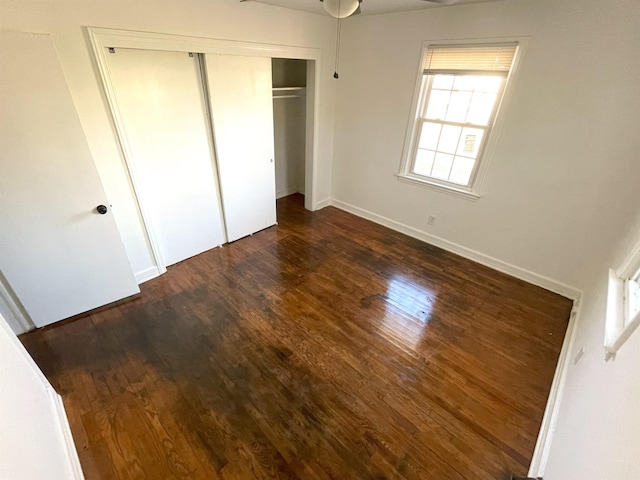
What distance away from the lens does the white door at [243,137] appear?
9.24ft

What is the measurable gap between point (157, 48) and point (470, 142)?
306 centimetres

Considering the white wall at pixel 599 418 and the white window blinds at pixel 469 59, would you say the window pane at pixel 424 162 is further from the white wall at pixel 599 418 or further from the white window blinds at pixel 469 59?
the white wall at pixel 599 418

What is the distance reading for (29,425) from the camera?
117cm

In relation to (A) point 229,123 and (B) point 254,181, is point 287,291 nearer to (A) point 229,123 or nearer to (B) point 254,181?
(B) point 254,181

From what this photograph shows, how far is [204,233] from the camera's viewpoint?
10.8ft

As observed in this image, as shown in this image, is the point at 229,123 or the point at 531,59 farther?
the point at 229,123

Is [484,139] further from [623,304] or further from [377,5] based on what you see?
[623,304]

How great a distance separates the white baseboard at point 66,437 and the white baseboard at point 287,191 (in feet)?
11.8

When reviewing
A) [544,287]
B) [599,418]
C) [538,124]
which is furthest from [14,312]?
[544,287]

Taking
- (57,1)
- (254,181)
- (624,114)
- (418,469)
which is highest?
(57,1)

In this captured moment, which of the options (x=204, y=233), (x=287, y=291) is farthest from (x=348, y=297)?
(x=204, y=233)

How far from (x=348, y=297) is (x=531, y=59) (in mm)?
2627

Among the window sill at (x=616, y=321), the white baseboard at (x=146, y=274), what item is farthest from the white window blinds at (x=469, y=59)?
the white baseboard at (x=146, y=274)

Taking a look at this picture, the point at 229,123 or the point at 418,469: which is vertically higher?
the point at 229,123
